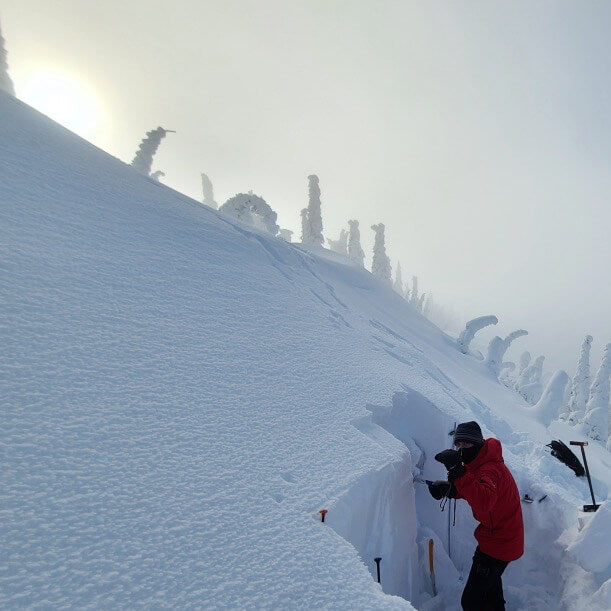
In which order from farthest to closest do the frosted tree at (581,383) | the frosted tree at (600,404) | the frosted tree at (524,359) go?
1. the frosted tree at (524,359)
2. the frosted tree at (581,383)
3. the frosted tree at (600,404)

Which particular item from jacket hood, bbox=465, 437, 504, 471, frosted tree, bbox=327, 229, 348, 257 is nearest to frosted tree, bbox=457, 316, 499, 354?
jacket hood, bbox=465, 437, 504, 471

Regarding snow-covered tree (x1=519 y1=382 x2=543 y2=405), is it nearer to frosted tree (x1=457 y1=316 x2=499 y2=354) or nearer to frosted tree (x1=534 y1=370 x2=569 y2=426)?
frosted tree (x1=457 y1=316 x2=499 y2=354)

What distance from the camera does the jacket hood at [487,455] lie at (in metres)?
3.79

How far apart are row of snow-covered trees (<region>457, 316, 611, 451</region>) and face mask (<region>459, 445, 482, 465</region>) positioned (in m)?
11.8

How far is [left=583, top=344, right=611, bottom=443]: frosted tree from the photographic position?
1348 inches

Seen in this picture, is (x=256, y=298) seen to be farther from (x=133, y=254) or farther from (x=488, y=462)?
(x=488, y=462)

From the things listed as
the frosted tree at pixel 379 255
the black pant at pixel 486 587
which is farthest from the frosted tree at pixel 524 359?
the black pant at pixel 486 587

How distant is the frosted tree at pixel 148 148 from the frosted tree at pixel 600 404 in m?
43.8

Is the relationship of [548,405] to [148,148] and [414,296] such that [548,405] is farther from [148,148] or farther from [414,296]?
[414,296]

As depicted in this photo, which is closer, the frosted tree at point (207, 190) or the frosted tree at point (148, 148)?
the frosted tree at point (148, 148)

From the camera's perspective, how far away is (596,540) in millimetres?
3844

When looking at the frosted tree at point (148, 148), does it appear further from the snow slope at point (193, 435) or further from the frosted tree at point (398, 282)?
the frosted tree at point (398, 282)

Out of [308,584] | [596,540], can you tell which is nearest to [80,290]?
[308,584]

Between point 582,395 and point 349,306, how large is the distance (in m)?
48.1
